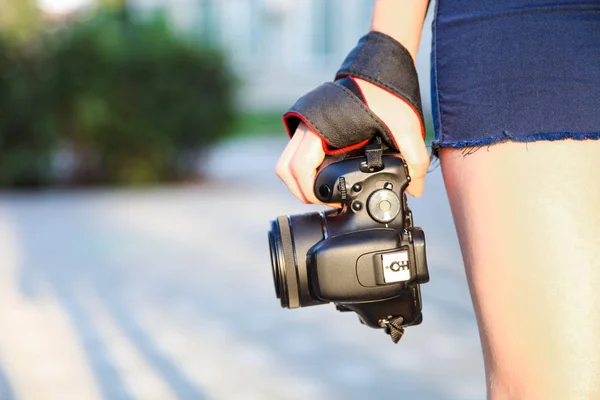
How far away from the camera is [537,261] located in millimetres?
1072

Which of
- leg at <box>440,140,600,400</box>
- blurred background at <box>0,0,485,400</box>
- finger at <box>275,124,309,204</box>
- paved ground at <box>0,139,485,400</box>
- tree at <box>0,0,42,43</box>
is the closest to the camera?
leg at <box>440,140,600,400</box>

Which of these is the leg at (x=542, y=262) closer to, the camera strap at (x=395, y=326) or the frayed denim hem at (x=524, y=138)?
the frayed denim hem at (x=524, y=138)

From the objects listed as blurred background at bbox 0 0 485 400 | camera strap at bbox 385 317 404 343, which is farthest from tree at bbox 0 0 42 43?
camera strap at bbox 385 317 404 343

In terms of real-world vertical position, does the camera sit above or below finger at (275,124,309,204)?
below

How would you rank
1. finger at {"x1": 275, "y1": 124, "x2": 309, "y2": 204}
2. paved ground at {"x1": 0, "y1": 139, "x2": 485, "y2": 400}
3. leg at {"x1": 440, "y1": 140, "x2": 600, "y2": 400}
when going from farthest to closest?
paved ground at {"x1": 0, "y1": 139, "x2": 485, "y2": 400}
finger at {"x1": 275, "y1": 124, "x2": 309, "y2": 204}
leg at {"x1": 440, "y1": 140, "x2": 600, "y2": 400}

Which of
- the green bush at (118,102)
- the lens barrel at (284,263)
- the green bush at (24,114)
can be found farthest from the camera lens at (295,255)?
the green bush at (24,114)

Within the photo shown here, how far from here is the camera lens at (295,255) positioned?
1331 mm

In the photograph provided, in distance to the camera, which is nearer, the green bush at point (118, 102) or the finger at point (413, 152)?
the finger at point (413, 152)

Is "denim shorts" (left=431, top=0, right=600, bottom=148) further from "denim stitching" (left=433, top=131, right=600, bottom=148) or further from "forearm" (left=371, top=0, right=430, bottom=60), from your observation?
"forearm" (left=371, top=0, right=430, bottom=60)

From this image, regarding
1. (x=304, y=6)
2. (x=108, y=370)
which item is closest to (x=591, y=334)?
(x=108, y=370)

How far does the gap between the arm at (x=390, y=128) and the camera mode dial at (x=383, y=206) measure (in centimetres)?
6

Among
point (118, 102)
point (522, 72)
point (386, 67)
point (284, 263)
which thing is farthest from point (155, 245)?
point (522, 72)

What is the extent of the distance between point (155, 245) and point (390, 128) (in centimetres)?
514

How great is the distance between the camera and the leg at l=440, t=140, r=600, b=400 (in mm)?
1062
